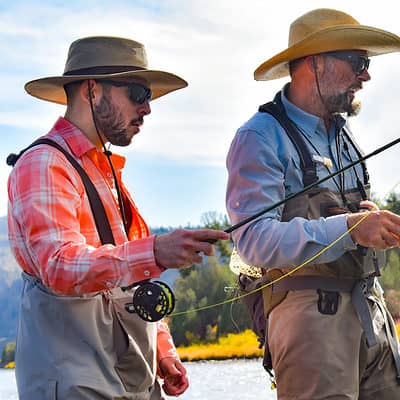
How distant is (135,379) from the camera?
161 inches

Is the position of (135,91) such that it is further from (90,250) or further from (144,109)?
(90,250)

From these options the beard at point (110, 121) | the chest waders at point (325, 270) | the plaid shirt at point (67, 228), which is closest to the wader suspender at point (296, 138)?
the chest waders at point (325, 270)

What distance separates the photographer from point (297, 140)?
474cm

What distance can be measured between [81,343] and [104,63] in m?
1.29

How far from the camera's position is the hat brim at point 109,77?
436 centimetres

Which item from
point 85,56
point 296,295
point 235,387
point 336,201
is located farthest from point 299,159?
point 235,387

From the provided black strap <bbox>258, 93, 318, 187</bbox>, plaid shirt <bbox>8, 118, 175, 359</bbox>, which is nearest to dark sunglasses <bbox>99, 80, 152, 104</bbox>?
plaid shirt <bbox>8, 118, 175, 359</bbox>

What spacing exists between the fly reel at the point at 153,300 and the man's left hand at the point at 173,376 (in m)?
0.57

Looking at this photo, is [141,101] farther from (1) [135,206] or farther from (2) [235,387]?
(2) [235,387]

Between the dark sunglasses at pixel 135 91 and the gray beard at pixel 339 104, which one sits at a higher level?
the dark sunglasses at pixel 135 91

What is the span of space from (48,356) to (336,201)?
1615 mm

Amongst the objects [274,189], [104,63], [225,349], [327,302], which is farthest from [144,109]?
[225,349]

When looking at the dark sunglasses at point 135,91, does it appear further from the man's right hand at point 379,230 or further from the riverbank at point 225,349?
the riverbank at point 225,349

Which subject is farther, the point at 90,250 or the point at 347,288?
the point at 347,288
